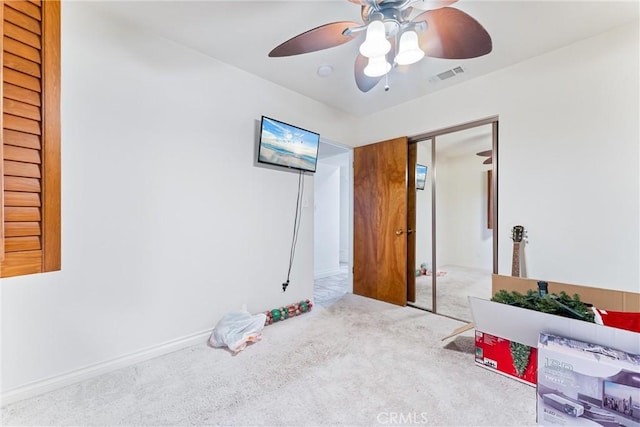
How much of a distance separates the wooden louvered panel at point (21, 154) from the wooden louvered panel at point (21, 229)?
223mm

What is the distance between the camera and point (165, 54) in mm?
2096

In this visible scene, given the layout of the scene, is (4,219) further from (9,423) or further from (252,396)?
(252,396)

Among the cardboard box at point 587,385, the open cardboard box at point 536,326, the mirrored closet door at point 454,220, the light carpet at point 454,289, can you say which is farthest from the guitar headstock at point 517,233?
the cardboard box at point 587,385

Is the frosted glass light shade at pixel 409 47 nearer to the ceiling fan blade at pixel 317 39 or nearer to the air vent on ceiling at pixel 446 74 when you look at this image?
the ceiling fan blade at pixel 317 39

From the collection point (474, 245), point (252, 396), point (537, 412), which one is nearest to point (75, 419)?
point (252, 396)

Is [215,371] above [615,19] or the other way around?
the other way around

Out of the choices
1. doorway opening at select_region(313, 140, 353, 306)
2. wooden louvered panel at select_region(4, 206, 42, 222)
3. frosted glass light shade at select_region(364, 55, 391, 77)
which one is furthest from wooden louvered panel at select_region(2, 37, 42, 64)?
doorway opening at select_region(313, 140, 353, 306)

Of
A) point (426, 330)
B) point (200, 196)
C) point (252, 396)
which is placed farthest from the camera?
point (426, 330)

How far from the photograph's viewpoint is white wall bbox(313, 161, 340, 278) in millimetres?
4980

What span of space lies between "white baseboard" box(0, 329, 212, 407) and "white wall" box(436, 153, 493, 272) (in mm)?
2667

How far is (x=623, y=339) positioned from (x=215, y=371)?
2339mm

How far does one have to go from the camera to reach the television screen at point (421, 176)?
3.14 metres

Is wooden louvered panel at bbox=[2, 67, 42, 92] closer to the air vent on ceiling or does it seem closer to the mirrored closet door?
the air vent on ceiling

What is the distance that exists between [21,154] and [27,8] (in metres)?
0.51
